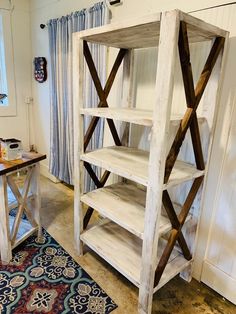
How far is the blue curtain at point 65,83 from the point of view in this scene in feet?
7.09

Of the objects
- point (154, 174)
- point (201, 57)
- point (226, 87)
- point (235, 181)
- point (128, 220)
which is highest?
point (201, 57)

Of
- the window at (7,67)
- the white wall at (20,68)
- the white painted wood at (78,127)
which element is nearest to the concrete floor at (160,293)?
the white painted wood at (78,127)

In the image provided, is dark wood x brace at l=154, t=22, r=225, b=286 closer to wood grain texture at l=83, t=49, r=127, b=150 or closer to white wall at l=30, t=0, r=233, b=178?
white wall at l=30, t=0, r=233, b=178

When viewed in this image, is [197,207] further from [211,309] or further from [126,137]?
[126,137]

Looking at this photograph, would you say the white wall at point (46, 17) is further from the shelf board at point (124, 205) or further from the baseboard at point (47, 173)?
the shelf board at point (124, 205)

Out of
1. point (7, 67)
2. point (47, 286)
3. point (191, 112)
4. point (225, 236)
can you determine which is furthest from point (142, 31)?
point (7, 67)

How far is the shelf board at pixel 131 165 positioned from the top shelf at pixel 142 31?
2.44 feet

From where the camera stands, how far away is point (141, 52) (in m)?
1.82

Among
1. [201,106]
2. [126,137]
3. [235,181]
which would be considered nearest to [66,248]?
[126,137]

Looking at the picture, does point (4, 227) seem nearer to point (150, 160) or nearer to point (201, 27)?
point (150, 160)

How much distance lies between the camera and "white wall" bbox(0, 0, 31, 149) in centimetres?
310

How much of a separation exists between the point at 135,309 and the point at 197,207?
0.75 meters

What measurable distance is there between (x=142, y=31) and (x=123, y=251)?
1.39 m

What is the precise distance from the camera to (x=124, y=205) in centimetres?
161
